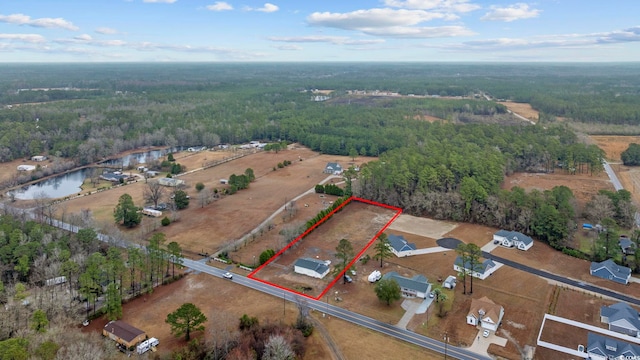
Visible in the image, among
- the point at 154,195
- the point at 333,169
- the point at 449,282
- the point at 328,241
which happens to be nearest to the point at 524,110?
the point at 333,169

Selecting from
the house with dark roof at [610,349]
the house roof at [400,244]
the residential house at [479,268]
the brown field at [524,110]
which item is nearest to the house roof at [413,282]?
the residential house at [479,268]

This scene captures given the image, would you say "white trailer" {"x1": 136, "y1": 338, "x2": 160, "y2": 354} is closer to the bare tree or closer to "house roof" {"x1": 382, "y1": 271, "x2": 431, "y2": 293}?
"house roof" {"x1": 382, "y1": 271, "x2": 431, "y2": 293}

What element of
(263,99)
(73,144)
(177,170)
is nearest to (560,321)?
(177,170)

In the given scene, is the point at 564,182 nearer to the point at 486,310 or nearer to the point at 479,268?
the point at 479,268

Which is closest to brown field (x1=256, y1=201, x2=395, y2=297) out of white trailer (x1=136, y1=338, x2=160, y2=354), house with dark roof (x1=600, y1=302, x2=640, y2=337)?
white trailer (x1=136, y1=338, x2=160, y2=354)

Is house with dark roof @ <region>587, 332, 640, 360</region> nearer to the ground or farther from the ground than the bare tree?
nearer to the ground

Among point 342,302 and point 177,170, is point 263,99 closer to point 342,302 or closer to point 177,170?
point 177,170

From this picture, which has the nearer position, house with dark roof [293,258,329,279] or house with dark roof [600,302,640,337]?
house with dark roof [600,302,640,337]
